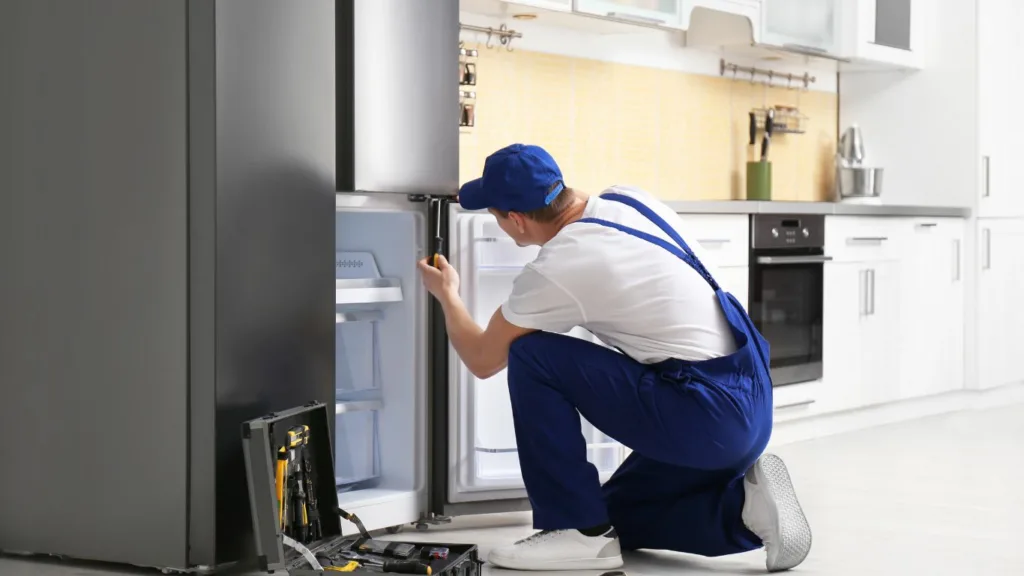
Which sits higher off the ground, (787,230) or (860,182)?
(860,182)

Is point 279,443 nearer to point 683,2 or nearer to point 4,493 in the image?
point 4,493

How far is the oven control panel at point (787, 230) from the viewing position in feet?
15.2

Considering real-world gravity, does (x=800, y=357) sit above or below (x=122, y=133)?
below

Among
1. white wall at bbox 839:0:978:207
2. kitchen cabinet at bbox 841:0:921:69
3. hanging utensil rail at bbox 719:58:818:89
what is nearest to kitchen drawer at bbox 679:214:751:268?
hanging utensil rail at bbox 719:58:818:89

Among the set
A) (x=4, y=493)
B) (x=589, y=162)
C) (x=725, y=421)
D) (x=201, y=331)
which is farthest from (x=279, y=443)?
(x=589, y=162)

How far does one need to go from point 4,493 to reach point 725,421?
155 cm

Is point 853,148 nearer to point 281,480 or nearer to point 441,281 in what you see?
point 441,281

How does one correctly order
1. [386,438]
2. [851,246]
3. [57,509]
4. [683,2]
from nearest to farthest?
[57,509] → [386,438] → [683,2] → [851,246]

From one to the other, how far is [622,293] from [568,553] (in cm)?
59

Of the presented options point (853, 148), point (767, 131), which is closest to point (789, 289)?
point (767, 131)

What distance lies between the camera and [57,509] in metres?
2.72

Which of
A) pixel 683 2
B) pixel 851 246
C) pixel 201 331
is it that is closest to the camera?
pixel 201 331

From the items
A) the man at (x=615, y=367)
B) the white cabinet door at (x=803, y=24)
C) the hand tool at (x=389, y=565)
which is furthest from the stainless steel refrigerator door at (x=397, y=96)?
the white cabinet door at (x=803, y=24)

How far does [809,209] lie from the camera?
483 centimetres
